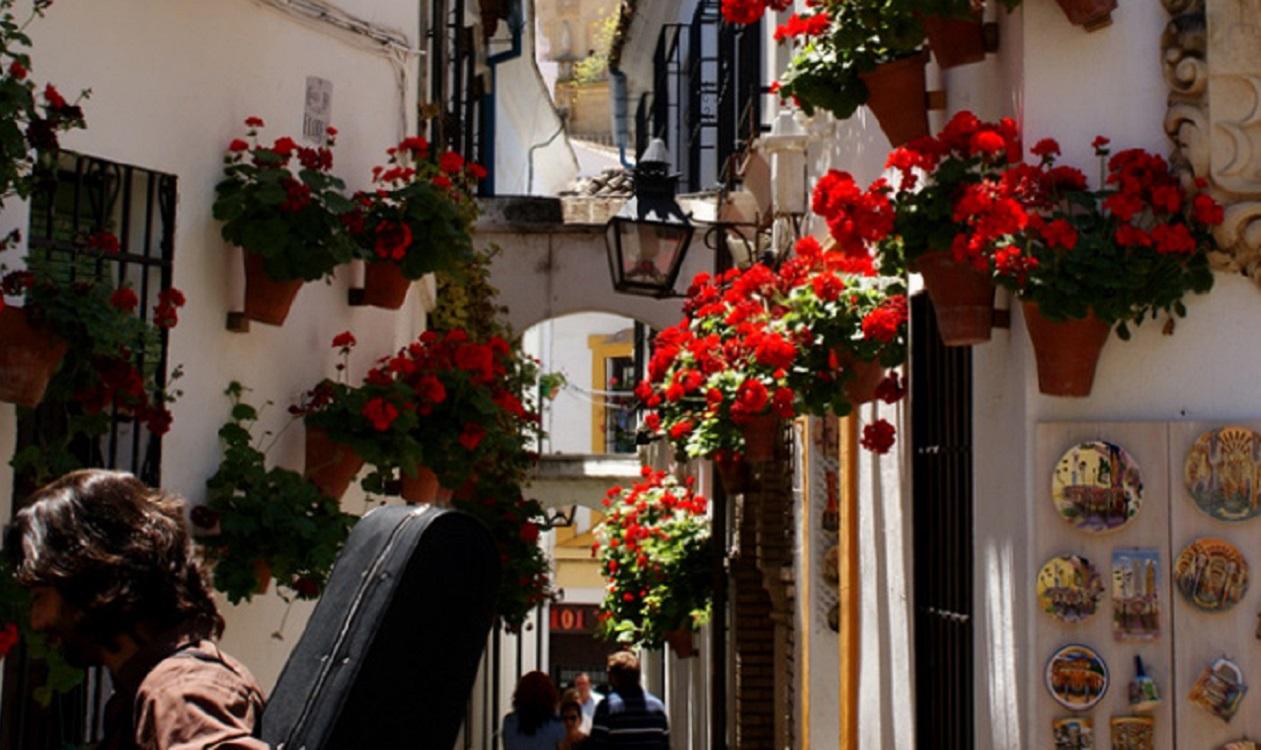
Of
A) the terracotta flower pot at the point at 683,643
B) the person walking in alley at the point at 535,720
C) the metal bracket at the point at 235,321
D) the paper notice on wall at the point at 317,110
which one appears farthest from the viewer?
the terracotta flower pot at the point at 683,643

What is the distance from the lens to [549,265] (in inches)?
656

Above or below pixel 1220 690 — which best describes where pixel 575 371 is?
above

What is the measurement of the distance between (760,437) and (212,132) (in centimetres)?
265

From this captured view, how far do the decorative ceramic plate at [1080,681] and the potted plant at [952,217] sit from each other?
93cm

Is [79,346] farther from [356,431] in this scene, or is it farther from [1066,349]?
[1066,349]

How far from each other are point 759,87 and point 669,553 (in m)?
4.34

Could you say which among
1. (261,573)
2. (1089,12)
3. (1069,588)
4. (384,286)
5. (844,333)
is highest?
(1089,12)

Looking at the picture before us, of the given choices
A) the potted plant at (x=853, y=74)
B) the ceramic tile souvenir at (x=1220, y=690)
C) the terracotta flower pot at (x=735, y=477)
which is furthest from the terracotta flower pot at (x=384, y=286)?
the ceramic tile souvenir at (x=1220, y=690)

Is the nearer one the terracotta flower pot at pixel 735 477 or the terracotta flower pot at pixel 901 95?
the terracotta flower pot at pixel 901 95

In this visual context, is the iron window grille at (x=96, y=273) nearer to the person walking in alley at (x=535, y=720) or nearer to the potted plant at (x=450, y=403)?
the potted plant at (x=450, y=403)

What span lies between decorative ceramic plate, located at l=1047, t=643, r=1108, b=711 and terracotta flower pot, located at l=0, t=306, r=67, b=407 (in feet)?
10.3

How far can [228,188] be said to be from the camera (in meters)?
8.09

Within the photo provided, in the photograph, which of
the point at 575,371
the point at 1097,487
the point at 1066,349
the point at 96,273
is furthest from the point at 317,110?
the point at 575,371

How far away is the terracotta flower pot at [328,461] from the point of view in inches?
336
